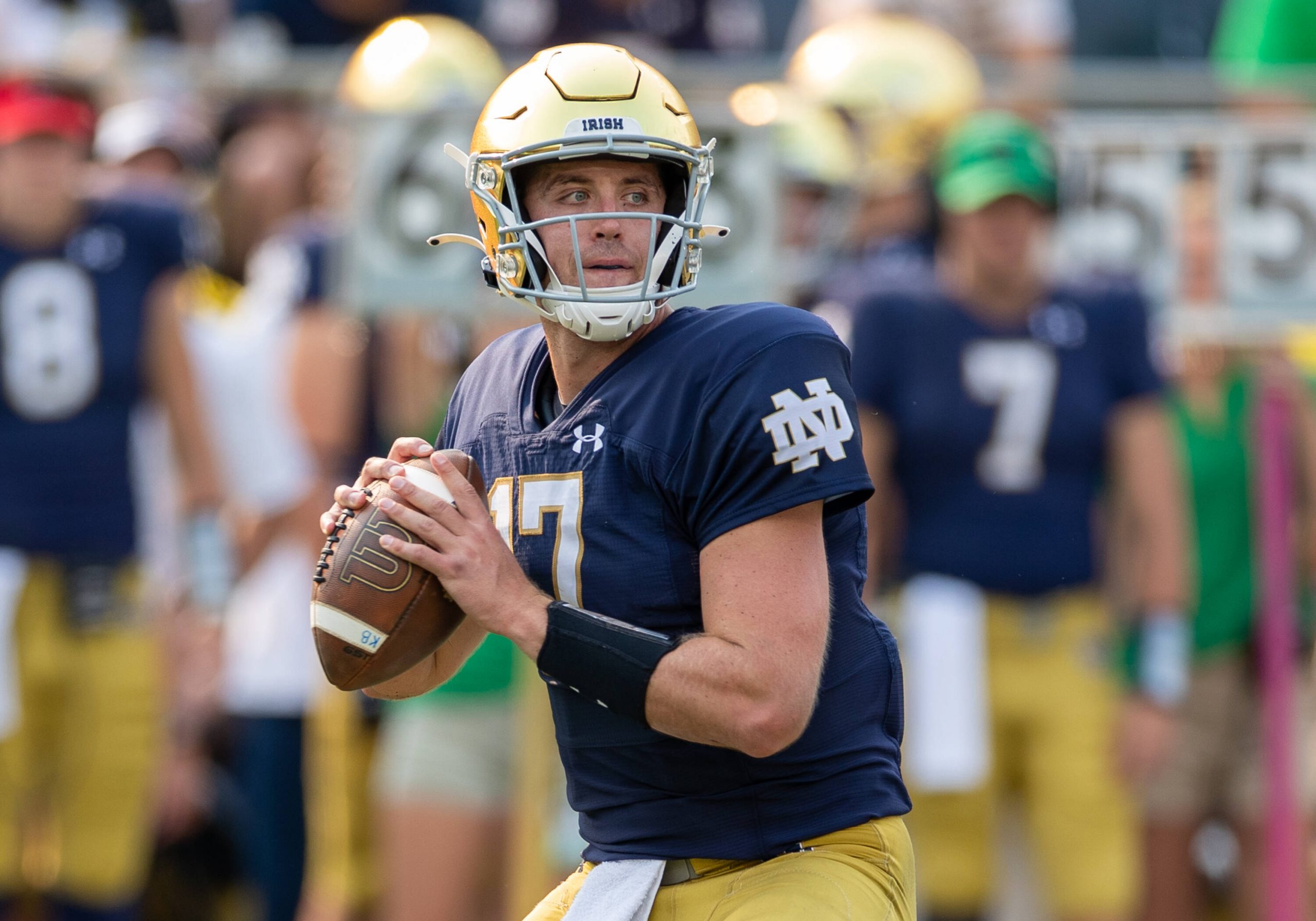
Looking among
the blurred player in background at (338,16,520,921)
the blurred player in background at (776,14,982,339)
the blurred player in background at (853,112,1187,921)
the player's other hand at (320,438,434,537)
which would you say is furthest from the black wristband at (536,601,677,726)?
the blurred player in background at (776,14,982,339)

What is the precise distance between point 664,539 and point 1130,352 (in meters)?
2.81

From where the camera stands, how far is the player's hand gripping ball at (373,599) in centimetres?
269

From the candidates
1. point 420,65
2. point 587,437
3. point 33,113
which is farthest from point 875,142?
point 587,437

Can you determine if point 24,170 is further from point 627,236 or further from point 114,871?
point 627,236

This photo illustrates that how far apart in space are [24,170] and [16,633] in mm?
1253

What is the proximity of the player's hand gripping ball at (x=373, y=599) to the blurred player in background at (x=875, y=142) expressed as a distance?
2540 millimetres

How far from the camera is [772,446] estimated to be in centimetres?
258

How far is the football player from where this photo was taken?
2578mm

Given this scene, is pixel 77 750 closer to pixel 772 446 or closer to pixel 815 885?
pixel 815 885

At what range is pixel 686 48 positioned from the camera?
24.3 feet

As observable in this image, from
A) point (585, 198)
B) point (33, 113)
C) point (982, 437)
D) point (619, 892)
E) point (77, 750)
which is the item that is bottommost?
point (77, 750)

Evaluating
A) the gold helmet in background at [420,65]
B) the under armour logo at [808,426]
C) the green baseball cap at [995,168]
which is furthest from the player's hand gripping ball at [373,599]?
the gold helmet in background at [420,65]

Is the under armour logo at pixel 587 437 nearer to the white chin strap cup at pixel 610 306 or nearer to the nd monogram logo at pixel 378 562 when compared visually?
the white chin strap cup at pixel 610 306

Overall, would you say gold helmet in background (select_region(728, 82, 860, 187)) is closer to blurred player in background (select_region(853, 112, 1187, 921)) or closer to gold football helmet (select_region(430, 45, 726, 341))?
blurred player in background (select_region(853, 112, 1187, 921))
